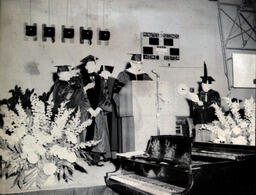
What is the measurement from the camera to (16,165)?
4.23 m

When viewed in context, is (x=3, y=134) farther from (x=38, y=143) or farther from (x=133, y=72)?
(x=133, y=72)

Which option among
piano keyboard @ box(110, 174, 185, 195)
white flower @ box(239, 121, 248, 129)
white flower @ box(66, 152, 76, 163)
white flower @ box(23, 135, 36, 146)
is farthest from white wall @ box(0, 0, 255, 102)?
piano keyboard @ box(110, 174, 185, 195)

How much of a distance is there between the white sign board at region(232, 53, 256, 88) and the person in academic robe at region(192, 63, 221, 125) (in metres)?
0.42

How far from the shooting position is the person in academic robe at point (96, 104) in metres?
4.62

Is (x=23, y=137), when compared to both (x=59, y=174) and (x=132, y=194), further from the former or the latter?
(x=132, y=194)

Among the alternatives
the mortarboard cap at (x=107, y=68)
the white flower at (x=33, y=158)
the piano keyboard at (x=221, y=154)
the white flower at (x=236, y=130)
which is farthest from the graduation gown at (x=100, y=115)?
the white flower at (x=236, y=130)

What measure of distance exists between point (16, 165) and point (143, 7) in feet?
9.64

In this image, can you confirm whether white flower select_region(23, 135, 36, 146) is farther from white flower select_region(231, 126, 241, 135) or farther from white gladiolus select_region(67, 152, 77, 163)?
white flower select_region(231, 126, 241, 135)

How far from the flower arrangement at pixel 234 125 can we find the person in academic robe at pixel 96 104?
156cm

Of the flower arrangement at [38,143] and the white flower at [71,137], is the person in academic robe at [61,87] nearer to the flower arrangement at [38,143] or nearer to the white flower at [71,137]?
the flower arrangement at [38,143]

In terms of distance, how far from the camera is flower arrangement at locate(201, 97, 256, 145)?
4.19 meters

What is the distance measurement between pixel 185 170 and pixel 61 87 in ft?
8.17

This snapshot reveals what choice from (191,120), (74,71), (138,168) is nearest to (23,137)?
(74,71)

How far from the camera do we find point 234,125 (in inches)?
181
